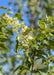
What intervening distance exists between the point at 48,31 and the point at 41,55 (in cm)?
34

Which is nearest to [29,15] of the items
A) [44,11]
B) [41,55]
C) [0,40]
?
[44,11]

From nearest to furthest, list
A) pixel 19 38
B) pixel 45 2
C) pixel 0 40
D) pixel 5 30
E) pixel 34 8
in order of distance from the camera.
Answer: pixel 19 38 → pixel 5 30 → pixel 0 40 → pixel 34 8 → pixel 45 2

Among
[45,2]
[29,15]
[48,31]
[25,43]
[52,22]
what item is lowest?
[25,43]

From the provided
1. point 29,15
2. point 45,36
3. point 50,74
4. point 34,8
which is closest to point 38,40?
point 45,36

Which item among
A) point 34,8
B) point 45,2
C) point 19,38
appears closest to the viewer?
point 19,38

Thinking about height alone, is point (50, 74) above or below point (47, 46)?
below

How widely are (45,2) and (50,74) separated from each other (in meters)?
7.30

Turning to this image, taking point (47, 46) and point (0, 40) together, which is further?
point (0, 40)

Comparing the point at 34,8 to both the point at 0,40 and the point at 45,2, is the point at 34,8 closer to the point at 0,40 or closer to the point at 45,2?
the point at 45,2

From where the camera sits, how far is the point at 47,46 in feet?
6.29

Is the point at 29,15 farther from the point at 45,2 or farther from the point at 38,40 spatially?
the point at 38,40

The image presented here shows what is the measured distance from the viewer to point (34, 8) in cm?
765

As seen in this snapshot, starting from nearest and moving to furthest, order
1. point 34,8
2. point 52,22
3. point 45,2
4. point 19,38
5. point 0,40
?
point 19,38, point 52,22, point 0,40, point 34,8, point 45,2

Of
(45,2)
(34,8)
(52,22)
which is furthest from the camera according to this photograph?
(45,2)
